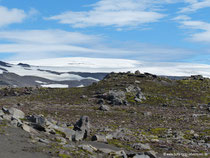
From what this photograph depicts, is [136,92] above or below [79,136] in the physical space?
above

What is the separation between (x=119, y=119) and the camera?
61812 millimetres

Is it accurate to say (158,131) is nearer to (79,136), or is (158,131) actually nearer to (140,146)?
(140,146)

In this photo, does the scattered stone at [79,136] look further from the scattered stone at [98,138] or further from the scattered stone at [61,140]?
the scattered stone at [61,140]

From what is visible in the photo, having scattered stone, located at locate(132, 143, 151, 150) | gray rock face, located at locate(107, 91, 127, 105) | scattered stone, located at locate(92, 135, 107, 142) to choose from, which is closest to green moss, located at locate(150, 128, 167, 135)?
scattered stone, located at locate(132, 143, 151, 150)

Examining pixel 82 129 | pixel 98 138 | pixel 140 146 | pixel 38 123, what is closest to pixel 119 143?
pixel 98 138

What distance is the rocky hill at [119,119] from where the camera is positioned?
108 feet

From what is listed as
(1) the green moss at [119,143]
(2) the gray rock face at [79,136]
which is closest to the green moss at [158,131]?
(1) the green moss at [119,143]

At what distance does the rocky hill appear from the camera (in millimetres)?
32781

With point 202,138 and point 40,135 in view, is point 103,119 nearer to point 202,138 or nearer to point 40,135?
point 202,138

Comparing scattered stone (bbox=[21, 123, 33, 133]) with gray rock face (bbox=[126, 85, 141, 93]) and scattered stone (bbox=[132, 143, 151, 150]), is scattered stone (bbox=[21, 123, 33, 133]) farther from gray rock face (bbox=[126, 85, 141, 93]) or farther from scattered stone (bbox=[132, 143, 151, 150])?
gray rock face (bbox=[126, 85, 141, 93])

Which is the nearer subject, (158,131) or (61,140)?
(61,140)

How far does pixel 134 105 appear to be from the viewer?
84.9m

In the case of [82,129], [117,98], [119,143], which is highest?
[117,98]

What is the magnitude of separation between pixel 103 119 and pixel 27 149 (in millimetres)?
34058
